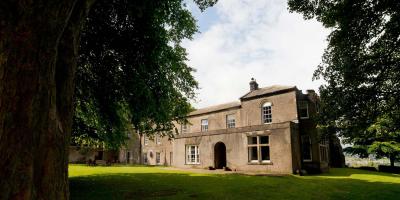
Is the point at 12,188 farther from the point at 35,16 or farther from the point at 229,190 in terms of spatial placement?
the point at 229,190

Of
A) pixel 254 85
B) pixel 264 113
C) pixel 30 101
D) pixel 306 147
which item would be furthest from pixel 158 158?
pixel 30 101

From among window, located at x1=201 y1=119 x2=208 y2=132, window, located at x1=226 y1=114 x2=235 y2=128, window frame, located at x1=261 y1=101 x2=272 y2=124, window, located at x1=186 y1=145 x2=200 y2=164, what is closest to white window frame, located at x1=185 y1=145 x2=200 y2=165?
window, located at x1=186 y1=145 x2=200 y2=164

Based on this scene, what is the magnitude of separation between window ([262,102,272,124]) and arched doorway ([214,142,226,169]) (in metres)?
5.46

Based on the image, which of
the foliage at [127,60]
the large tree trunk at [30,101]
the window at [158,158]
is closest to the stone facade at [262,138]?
the foliage at [127,60]

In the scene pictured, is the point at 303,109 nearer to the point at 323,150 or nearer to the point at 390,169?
the point at 323,150

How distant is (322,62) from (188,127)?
1132 inches

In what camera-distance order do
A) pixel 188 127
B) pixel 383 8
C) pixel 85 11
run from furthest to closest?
pixel 188 127, pixel 383 8, pixel 85 11

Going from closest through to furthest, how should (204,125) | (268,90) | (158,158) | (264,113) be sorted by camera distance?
1. (264,113)
2. (268,90)
3. (204,125)
4. (158,158)

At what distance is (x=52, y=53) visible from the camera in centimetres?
460

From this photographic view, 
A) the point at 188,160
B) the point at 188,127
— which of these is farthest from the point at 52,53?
the point at 188,127

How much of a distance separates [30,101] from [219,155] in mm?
28608

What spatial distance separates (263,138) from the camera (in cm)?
2784

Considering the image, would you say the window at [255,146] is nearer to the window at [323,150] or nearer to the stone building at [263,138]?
the stone building at [263,138]

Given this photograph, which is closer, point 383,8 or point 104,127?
point 383,8
